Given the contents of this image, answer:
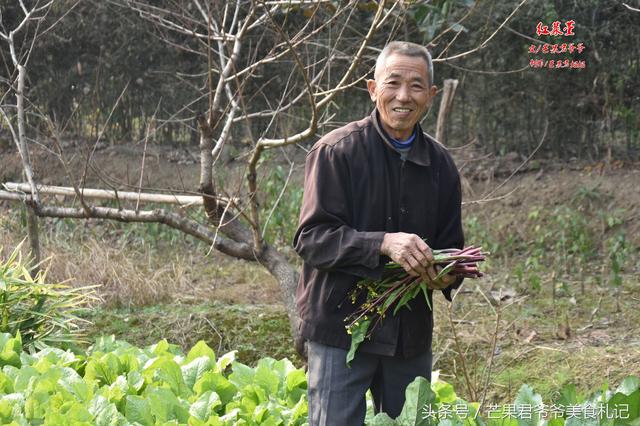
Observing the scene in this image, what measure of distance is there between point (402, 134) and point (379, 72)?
0.22 metres

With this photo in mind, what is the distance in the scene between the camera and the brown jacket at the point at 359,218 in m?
3.12

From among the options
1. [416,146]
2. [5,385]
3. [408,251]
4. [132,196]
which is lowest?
[5,385]

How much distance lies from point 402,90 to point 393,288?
2.14 feet

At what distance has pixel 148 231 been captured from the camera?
9766mm

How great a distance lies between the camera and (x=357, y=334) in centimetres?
318

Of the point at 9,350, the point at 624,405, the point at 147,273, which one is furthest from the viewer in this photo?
the point at 147,273

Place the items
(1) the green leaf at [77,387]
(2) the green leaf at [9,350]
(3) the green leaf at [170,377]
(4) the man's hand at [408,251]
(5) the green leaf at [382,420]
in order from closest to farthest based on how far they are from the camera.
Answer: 1. (4) the man's hand at [408,251]
2. (5) the green leaf at [382,420]
3. (1) the green leaf at [77,387]
4. (3) the green leaf at [170,377]
5. (2) the green leaf at [9,350]

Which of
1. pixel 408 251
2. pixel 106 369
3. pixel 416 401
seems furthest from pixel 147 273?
pixel 408 251

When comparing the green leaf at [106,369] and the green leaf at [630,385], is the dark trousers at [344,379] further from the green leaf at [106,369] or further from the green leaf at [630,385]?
the green leaf at [106,369]

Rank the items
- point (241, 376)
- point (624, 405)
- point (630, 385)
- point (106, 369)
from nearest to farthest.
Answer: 1. point (624, 405)
2. point (630, 385)
3. point (241, 376)
4. point (106, 369)

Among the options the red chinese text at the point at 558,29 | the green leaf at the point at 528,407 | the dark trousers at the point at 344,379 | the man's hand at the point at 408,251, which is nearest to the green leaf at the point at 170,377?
the dark trousers at the point at 344,379

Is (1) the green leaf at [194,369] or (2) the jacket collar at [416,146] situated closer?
(2) the jacket collar at [416,146]

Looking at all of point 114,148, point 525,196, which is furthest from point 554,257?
point 114,148

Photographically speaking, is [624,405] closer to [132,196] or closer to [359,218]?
[359,218]
